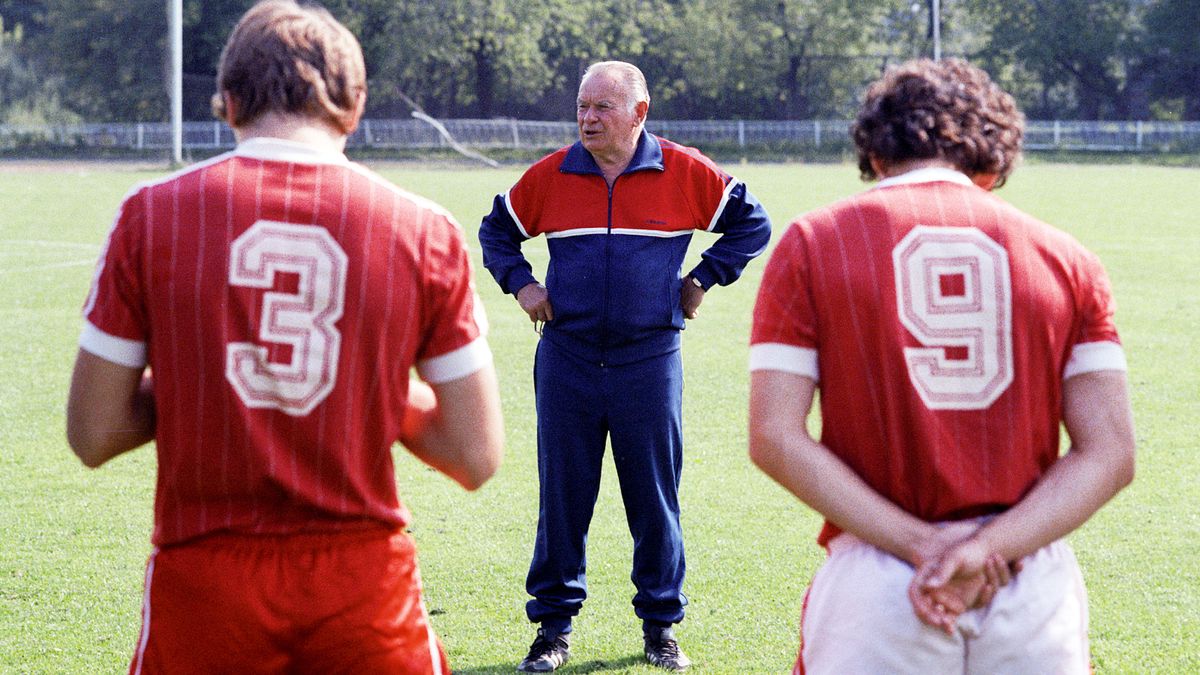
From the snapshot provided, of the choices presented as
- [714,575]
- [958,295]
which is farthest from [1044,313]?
[714,575]

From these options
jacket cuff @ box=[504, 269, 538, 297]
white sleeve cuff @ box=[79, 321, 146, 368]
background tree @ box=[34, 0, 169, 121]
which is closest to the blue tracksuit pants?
jacket cuff @ box=[504, 269, 538, 297]

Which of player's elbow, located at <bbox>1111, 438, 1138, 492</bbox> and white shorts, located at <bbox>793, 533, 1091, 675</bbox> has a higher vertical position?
player's elbow, located at <bbox>1111, 438, 1138, 492</bbox>

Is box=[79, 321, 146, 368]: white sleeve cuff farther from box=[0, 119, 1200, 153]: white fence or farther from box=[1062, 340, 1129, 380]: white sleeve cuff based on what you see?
box=[0, 119, 1200, 153]: white fence

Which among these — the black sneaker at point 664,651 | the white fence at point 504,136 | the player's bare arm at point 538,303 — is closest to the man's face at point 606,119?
the player's bare arm at point 538,303

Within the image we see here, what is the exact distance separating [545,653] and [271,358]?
295 cm

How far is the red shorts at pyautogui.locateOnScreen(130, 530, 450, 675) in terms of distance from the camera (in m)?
2.52

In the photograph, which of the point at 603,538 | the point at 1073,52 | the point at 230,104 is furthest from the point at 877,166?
the point at 1073,52

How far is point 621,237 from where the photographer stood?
200 inches

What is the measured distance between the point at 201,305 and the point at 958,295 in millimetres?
1340

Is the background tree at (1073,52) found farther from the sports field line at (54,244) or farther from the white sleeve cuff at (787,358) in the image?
the white sleeve cuff at (787,358)

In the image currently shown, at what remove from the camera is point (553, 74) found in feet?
215

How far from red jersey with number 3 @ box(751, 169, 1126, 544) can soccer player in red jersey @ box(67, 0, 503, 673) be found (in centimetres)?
66

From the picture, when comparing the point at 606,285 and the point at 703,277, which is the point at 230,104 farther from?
the point at 703,277

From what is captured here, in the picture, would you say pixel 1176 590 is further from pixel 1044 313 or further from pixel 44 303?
pixel 44 303
